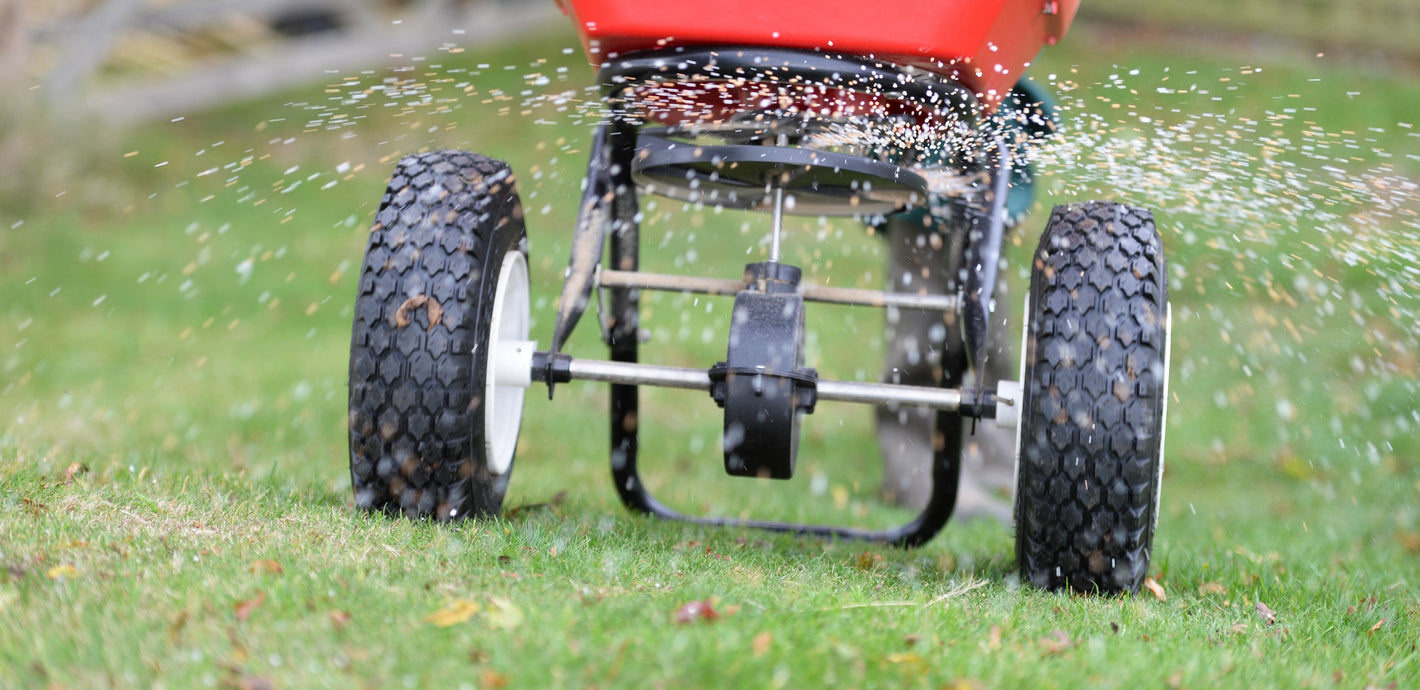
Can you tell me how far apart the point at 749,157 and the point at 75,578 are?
133cm

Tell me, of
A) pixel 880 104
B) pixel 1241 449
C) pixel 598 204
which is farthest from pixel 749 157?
pixel 1241 449

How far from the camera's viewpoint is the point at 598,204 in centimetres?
283

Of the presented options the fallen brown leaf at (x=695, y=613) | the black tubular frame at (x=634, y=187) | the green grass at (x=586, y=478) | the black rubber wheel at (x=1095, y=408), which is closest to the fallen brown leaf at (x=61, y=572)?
the green grass at (x=586, y=478)

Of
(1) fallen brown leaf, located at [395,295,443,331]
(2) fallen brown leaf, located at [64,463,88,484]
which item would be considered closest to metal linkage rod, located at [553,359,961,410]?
(1) fallen brown leaf, located at [395,295,443,331]

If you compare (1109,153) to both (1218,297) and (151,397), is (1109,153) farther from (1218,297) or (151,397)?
(1218,297)

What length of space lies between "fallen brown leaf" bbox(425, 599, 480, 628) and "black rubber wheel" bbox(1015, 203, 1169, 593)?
1.04 m

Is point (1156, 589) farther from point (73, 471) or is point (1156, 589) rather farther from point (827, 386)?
point (73, 471)

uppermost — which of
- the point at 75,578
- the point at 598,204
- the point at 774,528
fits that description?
the point at 598,204

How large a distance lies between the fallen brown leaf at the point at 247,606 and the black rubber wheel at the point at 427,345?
1.80 feet

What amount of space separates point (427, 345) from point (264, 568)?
1.71 feet

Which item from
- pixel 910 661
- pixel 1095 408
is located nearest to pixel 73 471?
pixel 910 661

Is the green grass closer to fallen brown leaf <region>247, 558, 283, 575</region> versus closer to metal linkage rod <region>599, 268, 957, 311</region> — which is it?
fallen brown leaf <region>247, 558, 283, 575</region>

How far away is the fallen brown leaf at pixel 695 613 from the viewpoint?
195 centimetres

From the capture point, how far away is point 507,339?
9.62ft
